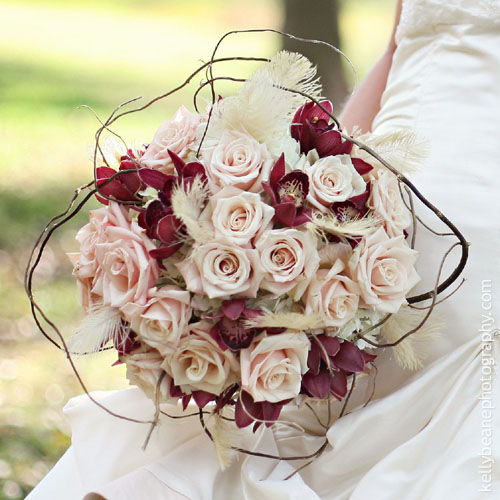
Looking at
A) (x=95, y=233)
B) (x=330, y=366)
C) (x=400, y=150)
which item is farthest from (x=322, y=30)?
(x=330, y=366)

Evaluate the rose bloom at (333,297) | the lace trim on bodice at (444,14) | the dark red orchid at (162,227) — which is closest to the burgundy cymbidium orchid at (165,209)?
the dark red orchid at (162,227)

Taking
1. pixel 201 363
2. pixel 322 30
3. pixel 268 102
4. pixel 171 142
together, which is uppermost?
pixel 268 102

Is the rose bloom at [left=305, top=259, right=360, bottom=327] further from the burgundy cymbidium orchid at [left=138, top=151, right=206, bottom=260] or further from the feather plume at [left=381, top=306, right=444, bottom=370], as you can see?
the burgundy cymbidium orchid at [left=138, top=151, right=206, bottom=260]

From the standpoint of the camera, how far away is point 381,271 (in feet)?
3.88

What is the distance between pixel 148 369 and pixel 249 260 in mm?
251

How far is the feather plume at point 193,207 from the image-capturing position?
1.12 meters

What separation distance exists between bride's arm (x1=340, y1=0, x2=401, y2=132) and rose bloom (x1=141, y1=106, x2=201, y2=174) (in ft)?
2.37

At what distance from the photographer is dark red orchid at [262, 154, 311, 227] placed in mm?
1151

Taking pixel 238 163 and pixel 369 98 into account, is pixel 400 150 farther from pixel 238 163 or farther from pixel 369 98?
pixel 369 98

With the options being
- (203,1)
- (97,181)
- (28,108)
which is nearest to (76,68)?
(28,108)

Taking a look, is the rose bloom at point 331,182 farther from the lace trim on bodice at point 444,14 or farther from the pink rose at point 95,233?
the lace trim on bodice at point 444,14

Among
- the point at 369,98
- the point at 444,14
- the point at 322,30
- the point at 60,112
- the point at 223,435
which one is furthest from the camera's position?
the point at 60,112

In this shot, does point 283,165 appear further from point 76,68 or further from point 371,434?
point 76,68

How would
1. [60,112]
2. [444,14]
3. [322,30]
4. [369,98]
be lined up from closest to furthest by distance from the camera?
[444,14], [369,98], [322,30], [60,112]
